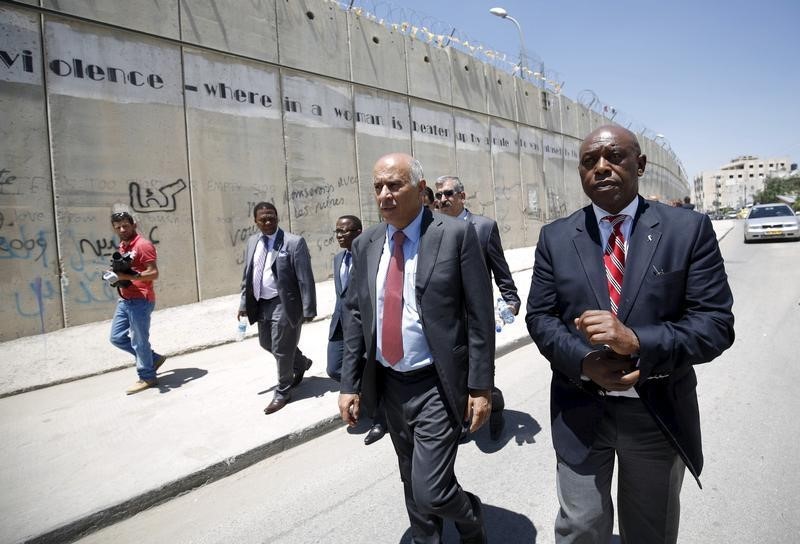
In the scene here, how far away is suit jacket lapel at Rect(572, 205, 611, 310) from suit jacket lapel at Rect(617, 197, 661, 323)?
0.21ft

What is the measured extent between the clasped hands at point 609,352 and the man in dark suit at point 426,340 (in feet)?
2.15

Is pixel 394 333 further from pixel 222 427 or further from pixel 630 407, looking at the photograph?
pixel 222 427

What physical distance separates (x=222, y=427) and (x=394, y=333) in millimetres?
2754

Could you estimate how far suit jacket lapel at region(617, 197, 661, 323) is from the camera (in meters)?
1.67

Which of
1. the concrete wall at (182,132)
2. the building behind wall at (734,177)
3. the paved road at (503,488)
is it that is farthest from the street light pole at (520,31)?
the building behind wall at (734,177)

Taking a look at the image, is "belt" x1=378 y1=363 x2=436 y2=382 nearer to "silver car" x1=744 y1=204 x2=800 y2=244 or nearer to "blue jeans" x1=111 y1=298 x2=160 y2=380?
"blue jeans" x1=111 y1=298 x2=160 y2=380

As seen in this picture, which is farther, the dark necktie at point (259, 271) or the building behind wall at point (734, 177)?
the building behind wall at point (734, 177)

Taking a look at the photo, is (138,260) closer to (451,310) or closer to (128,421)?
(128,421)

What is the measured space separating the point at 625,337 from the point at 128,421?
4641 millimetres

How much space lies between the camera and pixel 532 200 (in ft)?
64.0

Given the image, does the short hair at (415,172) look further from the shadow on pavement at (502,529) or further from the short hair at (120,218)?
the short hair at (120,218)

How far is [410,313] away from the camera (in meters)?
2.27

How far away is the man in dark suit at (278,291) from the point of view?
15.3 ft

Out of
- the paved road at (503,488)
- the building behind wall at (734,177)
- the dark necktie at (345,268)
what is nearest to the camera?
the paved road at (503,488)
